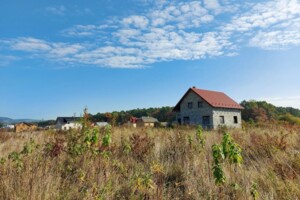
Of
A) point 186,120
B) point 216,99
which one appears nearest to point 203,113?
point 216,99

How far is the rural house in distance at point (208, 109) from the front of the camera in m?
33.4

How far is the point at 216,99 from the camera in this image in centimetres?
3566

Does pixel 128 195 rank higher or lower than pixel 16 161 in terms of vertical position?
lower

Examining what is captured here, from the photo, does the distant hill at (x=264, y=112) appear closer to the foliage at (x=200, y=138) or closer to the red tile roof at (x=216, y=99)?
the red tile roof at (x=216, y=99)

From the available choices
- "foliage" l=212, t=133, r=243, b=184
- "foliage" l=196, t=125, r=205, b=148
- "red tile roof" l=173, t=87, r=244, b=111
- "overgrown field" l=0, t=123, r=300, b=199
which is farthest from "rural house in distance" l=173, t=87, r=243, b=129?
"foliage" l=212, t=133, r=243, b=184

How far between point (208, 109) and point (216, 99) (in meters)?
2.97

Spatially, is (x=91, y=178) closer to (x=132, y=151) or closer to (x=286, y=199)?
(x=132, y=151)

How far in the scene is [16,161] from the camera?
4.82 meters

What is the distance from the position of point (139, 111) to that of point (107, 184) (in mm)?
94607

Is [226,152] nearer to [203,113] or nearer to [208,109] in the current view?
[208,109]

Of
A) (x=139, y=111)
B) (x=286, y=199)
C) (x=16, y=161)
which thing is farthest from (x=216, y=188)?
(x=139, y=111)

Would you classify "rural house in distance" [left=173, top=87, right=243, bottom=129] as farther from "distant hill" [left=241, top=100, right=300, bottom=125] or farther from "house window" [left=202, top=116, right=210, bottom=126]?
"distant hill" [left=241, top=100, right=300, bottom=125]

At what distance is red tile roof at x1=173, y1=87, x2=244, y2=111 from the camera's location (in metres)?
34.0

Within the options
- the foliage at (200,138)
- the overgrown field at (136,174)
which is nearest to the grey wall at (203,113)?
the foliage at (200,138)
